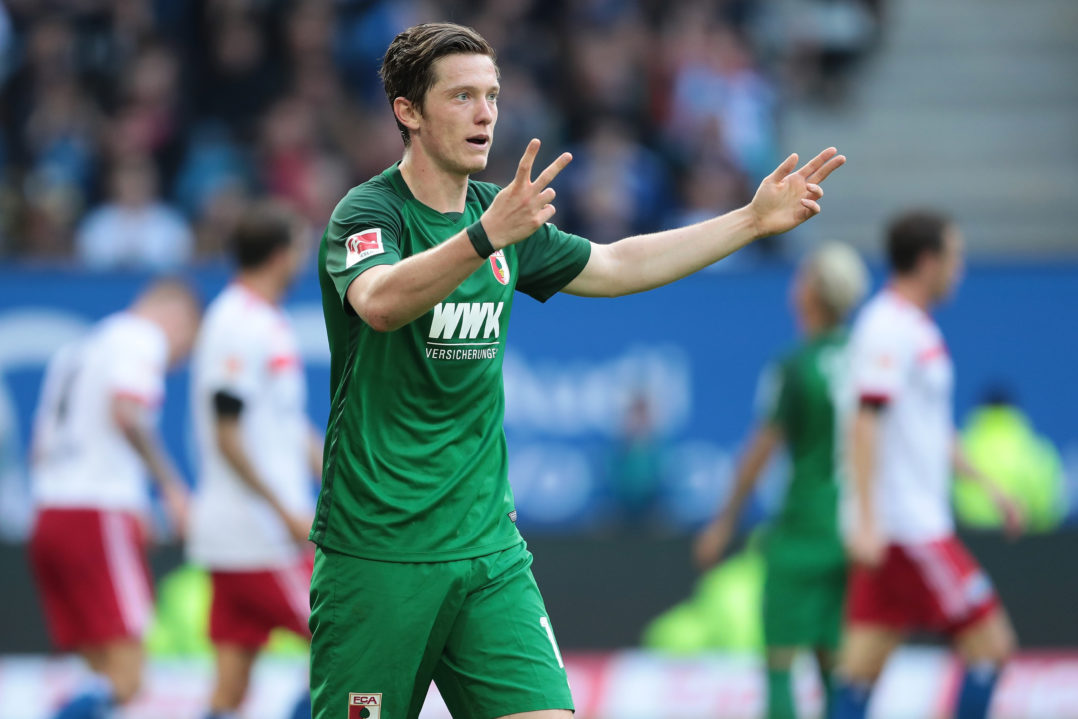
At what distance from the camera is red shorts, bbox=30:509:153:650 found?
695 cm

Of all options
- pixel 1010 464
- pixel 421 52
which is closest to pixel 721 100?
pixel 1010 464

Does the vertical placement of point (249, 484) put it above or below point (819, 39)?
below

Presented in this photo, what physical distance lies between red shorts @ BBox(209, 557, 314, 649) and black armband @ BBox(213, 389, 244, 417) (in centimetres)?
68

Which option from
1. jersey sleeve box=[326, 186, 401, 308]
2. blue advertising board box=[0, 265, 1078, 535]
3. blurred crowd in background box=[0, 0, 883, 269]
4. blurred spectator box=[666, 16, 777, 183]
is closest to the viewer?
jersey sleeve box=[326, 186, 401, 308]

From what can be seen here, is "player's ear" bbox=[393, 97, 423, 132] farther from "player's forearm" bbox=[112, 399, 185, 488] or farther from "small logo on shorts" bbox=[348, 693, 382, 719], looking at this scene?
"player's forearm" bbox=[112, 399, 185, 488]

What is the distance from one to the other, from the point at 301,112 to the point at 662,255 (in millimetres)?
9224

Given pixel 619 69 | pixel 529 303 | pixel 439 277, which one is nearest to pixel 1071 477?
pixel 529 303

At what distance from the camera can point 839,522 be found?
23.6 feet

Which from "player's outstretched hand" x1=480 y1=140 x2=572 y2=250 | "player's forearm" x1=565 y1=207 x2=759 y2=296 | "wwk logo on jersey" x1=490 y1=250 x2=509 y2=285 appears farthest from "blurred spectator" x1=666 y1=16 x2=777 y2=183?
"player's outstretched hand" x1=480 y1=140 x2=572 y2=250

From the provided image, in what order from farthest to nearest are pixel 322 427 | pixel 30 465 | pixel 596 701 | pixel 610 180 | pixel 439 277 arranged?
pixel 610 180, pixel 322 427, pixel 30 465, pixel 596 701, pixel 439 277

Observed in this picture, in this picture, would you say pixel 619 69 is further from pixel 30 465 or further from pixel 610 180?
pixel 30 465

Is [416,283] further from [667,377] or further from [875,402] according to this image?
[667,377]

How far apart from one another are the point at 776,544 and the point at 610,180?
585 centimetres

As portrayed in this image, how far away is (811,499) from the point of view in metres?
7.22
